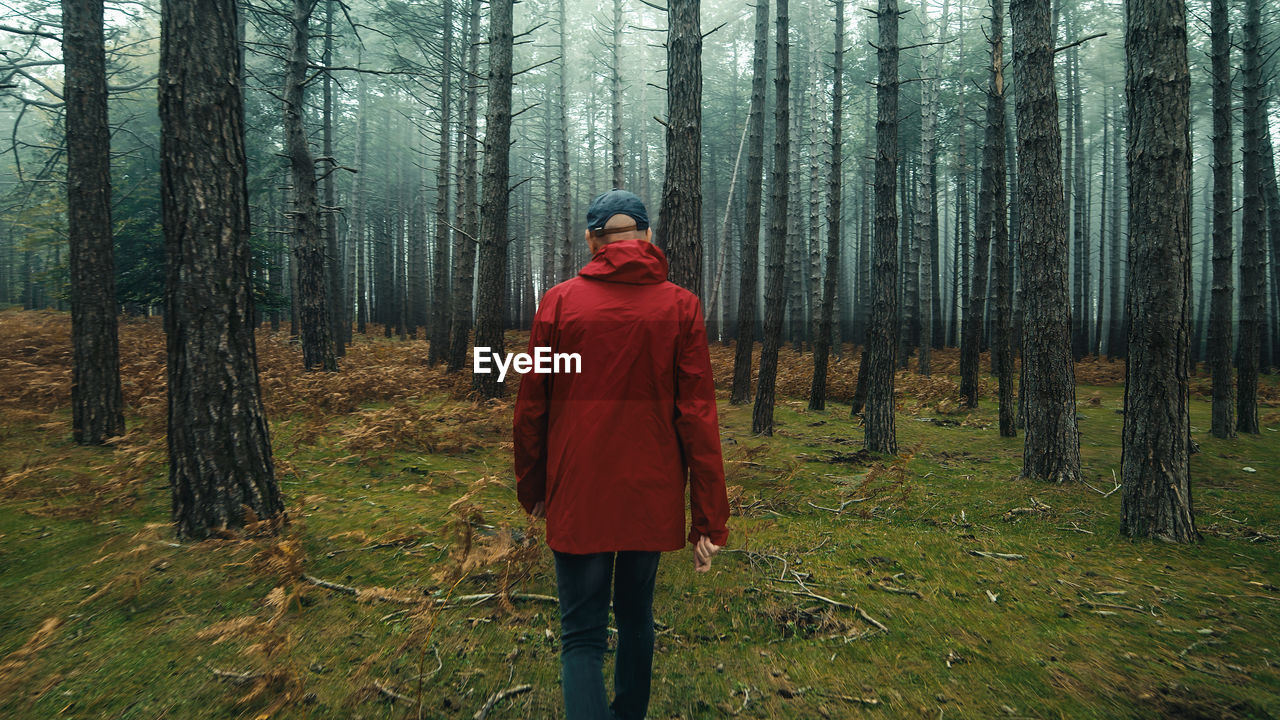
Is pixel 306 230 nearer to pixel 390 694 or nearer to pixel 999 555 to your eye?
pixel 390 694

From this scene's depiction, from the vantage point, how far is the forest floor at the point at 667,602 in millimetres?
2852

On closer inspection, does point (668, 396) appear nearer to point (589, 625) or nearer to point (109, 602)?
point (589, 625)

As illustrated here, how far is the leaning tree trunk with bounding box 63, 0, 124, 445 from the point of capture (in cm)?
677

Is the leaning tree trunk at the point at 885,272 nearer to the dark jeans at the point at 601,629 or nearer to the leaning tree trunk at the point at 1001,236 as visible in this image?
the leaning tree trunk at the point at 1001,236

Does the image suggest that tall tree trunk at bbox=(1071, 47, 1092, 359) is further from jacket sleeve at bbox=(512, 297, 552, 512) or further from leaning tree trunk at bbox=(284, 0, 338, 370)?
jacket sleeve at bbox=(512, 297, 552, 512)

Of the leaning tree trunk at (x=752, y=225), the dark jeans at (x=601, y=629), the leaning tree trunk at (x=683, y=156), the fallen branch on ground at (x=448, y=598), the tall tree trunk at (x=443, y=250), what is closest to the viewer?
the dark jeans at (x=601, y=629)

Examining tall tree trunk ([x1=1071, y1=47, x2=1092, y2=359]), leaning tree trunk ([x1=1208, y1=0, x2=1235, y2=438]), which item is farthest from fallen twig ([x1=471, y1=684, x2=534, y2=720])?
tall tree trunk ([x1=1071, y1=47, x2=1092, y2=359])

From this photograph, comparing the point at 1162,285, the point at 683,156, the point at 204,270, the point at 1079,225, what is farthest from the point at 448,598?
the point at 1079,225

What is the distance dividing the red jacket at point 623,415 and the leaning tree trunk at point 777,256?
A: 287 inches

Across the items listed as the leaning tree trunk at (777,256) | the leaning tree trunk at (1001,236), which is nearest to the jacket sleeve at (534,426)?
the leaning tree trunk at (777,256)

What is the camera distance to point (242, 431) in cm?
435

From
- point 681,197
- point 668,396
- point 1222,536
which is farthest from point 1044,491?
point 668,396

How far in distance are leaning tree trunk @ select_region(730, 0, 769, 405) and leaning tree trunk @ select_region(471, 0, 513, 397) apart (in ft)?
15.2

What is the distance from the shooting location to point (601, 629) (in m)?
2.39
